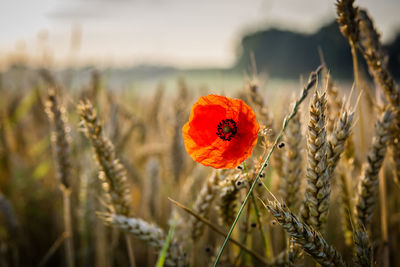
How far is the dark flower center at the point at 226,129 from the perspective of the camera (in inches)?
32.0

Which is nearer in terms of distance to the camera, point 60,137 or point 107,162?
point 107,162

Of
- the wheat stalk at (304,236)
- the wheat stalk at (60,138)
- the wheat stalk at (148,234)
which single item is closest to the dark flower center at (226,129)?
the wheat stalk at (304,236)

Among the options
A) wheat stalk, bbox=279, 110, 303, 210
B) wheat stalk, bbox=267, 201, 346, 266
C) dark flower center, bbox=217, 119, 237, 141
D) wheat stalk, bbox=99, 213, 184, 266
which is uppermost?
dark flower center, bbox=217, 119, 237, 141

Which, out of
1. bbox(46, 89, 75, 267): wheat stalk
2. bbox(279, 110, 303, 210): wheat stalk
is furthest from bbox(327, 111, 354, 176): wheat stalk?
bbox(46, 89, 75, 267): wheat stalk

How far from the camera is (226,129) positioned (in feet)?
2.68

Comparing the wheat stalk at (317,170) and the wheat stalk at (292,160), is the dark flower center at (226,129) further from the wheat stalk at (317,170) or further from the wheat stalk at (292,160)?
the wheat stalk at (292,160)

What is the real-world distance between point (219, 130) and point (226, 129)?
0.02 m

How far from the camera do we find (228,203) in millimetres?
1007

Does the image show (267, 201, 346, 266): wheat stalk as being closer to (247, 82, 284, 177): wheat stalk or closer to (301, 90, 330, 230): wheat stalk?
(301, 90, 330, 230): wheat stalk

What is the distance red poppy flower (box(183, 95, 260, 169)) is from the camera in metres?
0.74

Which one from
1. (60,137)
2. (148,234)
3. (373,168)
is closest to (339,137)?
(373,168)

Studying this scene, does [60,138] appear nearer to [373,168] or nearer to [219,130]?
[219,130]

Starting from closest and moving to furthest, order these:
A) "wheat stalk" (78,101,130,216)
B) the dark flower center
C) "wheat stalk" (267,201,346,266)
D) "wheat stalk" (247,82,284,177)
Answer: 1. "wheat stalk" (267,201,346,266)
2. the dark flower center
3. "wheat stalk" (78,101,130,216)
4. "wheat stalk" (247,82,284,177)

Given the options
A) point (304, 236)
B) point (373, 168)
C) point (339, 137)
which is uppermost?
point (339, 137)
